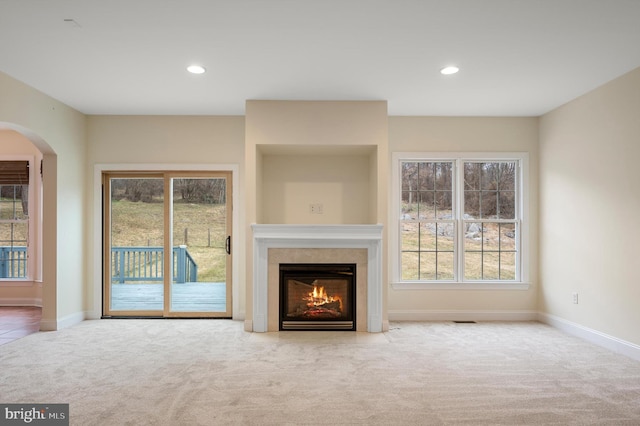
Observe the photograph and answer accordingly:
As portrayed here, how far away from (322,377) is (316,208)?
2448mm

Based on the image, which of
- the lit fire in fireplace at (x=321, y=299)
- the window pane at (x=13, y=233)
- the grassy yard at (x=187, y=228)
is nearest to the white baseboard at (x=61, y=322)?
the grassy yard at (x=187, y=228)

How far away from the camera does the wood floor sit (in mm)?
4420

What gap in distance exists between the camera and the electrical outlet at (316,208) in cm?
521

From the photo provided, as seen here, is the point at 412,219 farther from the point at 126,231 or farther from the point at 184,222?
the point at 126,231

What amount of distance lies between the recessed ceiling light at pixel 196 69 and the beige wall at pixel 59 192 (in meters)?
1.82

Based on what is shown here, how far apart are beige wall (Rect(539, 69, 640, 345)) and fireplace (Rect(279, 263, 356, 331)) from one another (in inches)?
A: 99.0

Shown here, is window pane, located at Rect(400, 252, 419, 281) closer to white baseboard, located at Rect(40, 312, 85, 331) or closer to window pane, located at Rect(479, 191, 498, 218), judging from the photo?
window pane, located at Rect(479, 191, 498, 218)

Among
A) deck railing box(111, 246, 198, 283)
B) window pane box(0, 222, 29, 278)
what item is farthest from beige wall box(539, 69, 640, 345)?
window pane box(0, 222, 29, 278)

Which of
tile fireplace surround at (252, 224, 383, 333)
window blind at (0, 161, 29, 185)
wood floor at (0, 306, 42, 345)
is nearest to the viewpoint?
wood floor at (0, 306, 42, 345)

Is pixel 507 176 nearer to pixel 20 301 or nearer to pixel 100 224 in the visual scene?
pixel 100 224

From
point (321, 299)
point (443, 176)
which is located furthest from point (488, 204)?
point (321, 299)

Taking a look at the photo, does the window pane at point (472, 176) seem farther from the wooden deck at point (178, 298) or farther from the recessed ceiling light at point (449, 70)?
the wooden deck at point (178, 298)

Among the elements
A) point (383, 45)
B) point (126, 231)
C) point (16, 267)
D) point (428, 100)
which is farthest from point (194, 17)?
point (16, 267)

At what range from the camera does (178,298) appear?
18.2ft
